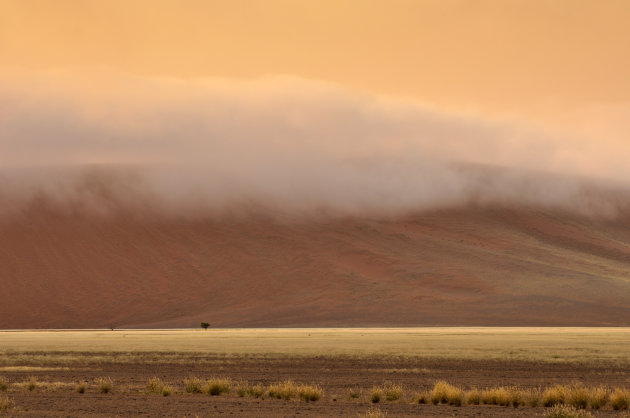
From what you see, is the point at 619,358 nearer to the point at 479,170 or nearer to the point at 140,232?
the point at 140,232

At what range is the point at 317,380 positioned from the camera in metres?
26.2

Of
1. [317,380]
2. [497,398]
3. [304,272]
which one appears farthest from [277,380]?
[304,272]

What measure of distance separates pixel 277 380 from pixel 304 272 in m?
82.6

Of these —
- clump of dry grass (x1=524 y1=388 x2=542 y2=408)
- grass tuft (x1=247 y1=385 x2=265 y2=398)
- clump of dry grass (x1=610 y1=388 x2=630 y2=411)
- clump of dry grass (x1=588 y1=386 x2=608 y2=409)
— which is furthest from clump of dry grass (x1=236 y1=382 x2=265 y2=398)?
clump of dry grass (x1=610 y1=388 x2=630 y2=411)

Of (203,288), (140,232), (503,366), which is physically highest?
(140,232)

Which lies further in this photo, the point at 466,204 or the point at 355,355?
the point at 466,204

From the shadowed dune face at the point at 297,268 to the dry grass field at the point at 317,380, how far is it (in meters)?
48.7

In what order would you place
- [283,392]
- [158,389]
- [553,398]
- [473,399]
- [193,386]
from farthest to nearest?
[193,386] → [158,389] → [283,392] → [473,399] → [553,398]

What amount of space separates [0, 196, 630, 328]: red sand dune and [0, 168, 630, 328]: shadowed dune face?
0.80ft

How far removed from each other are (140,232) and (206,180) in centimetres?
1784

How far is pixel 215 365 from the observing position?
3291 centimetres

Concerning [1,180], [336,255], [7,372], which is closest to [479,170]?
[336,255]

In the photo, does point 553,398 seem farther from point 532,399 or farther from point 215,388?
point 215,388

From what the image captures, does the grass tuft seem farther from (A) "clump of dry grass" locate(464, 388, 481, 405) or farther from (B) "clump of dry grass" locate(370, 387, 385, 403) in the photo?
(A) "clump of dry grass" locate(464, 388, 481, 405)
